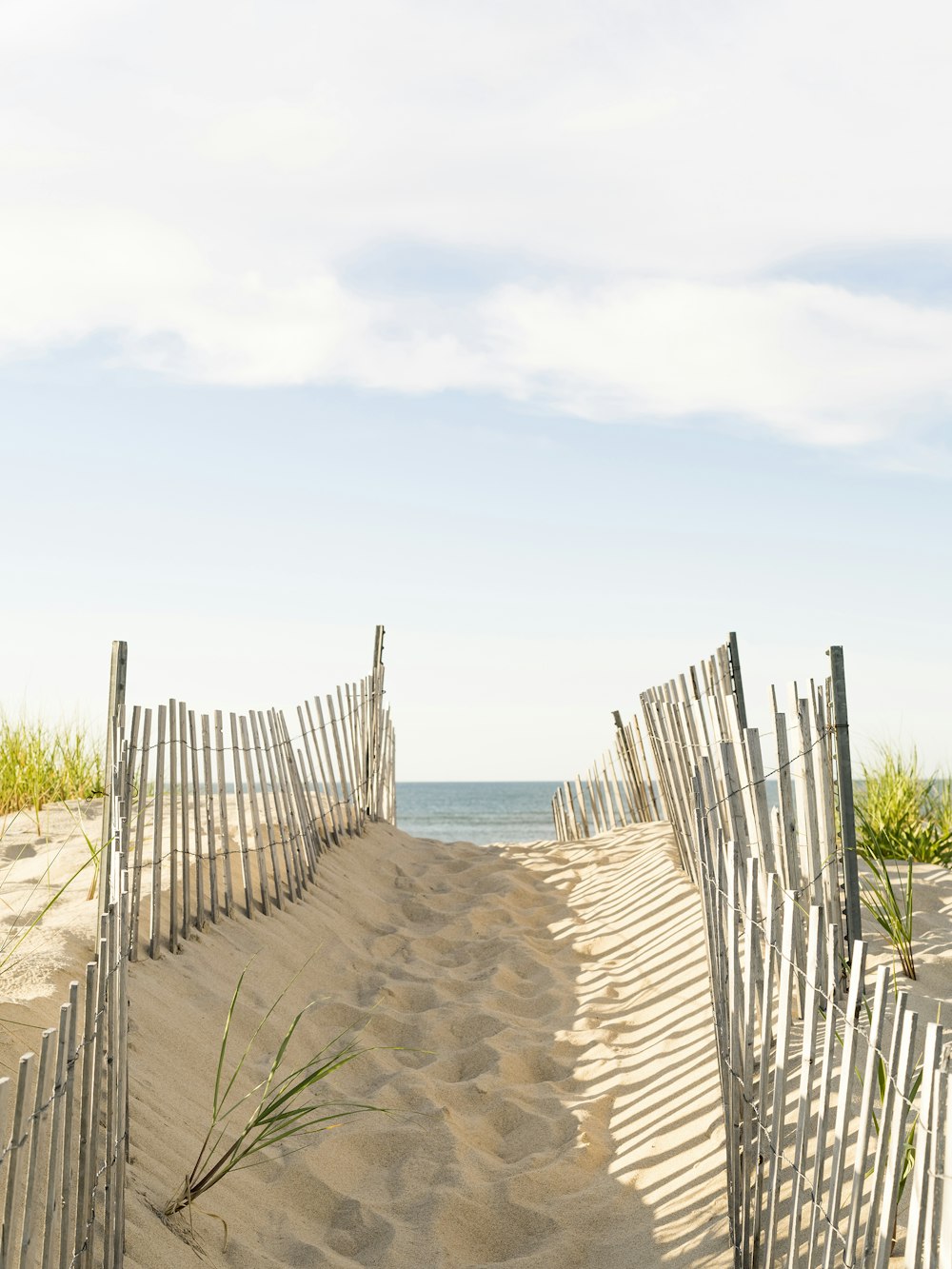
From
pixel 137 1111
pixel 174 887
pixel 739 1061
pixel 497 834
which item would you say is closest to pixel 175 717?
pixel 174 887

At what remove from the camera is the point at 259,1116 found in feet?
8.64

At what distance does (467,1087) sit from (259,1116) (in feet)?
4.02

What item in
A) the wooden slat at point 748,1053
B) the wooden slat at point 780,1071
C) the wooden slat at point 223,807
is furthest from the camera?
the wooden slat at point 223,807

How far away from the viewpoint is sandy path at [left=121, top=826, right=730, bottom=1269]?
2.81 m

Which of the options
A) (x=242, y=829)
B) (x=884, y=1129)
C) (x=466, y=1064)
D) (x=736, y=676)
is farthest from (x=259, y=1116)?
(x=736, y=676)

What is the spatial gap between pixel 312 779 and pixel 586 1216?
3.25 m

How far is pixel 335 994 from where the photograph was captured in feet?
14.4

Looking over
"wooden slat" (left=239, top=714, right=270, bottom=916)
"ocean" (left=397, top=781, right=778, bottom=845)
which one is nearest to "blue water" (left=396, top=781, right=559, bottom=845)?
"ocean" (left=397, top=781, right=778, bottom=845)

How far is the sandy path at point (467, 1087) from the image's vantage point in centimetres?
281

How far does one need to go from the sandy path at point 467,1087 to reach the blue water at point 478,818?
52.9 ft

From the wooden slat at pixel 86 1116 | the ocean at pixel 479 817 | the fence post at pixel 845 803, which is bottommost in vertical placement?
the ocean at pixel 479 817

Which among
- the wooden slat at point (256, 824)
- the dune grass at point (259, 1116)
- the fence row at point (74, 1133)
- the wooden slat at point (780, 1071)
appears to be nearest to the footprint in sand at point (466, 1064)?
the dune grass at point (259, 1116)

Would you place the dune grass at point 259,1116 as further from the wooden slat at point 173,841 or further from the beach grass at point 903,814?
the beach grass at point 903,814

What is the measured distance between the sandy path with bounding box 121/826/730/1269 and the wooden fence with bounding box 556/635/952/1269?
0.33 m
